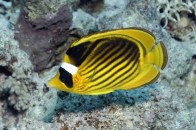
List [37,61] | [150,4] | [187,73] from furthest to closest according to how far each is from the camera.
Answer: [187,73] → [150,4] → [37,61]

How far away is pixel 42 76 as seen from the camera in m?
3.28

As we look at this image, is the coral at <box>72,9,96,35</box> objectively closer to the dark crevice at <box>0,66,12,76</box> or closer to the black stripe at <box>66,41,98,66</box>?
the dark crevice at <box>0,66,12,76</box>

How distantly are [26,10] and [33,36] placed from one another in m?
0.28

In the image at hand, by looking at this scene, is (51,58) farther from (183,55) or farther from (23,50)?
(183,55)

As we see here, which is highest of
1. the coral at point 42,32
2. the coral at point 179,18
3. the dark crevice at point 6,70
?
the coral at point 179,18

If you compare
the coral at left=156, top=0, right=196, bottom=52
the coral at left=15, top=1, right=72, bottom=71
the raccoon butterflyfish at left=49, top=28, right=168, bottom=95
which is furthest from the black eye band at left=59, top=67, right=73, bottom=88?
the coral at left=156, top=0, right=196, bottom=52

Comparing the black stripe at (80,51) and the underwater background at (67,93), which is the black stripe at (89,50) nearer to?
the black stripe at (80,51)

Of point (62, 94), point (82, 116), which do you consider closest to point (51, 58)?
point (62, 94)

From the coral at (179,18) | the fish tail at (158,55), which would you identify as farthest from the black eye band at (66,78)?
the coral at (179,18)

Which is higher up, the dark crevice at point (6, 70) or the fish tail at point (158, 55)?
the fish tail at point (158, 55)

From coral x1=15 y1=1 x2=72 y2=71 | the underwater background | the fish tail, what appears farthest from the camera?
coral x1=15 y1=1 x2=72 y2=71

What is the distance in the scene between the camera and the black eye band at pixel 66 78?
6.64 feet

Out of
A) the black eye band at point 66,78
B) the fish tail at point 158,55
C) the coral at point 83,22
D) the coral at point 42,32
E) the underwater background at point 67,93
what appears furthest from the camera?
the coral at point 83,22

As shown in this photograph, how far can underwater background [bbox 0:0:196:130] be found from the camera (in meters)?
2.60
